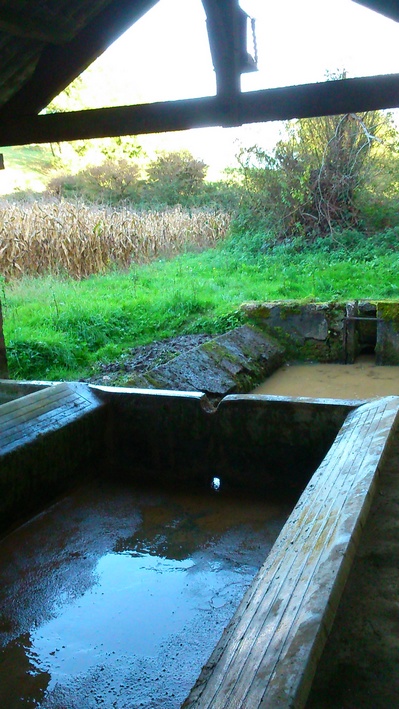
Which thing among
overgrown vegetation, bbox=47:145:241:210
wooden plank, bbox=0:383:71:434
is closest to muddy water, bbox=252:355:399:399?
wooden plank, bbox=0:383:71:434

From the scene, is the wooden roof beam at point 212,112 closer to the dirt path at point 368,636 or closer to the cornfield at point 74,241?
the dirt path at point 368,636

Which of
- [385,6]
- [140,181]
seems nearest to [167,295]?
[385,6]

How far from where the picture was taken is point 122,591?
10.7 ft

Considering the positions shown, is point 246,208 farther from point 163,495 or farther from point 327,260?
point 163,495

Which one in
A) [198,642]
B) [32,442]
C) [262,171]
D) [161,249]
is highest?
[262,171]

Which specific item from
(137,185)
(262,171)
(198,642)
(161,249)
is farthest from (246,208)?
(198,642)

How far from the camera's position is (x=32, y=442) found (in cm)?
381

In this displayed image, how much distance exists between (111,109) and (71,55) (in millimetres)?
540

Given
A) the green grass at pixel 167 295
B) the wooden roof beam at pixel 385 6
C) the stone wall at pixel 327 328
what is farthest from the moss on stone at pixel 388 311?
the wooden roof beam at pixel 385 6

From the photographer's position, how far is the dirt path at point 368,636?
148cm

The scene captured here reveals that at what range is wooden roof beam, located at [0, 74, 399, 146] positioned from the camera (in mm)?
3941

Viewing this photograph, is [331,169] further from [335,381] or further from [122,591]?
[122,591]

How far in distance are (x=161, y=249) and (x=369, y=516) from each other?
13.8 meters

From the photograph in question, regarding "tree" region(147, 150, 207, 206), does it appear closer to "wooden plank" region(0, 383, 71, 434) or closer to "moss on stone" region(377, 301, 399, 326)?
"moss on stone" region(377, 301, 399, 326)
